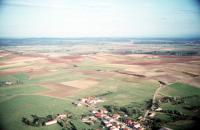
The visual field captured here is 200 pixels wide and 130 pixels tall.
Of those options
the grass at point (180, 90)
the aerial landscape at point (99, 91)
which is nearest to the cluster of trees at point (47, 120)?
the aerial landscape at point (99, 91)

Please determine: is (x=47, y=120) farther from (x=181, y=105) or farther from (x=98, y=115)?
(x=181, y=105)

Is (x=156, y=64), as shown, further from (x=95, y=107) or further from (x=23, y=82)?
(x=23, y=82)

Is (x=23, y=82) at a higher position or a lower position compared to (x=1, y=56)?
lower

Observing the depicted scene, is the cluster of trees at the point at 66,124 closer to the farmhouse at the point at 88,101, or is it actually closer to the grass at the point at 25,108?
the grass at the point at 25,108

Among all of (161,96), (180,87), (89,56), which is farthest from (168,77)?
(89,56)

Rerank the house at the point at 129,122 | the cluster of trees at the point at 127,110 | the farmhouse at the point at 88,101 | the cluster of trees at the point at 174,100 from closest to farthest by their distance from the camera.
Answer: the house at the point at 129,122 < the cluster of trees at the point at 127,110 < the cluster of trees at the point at 174,100 < the farmhouse at the point at 88,101

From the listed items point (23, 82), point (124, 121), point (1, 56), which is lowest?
point (124, 121)
